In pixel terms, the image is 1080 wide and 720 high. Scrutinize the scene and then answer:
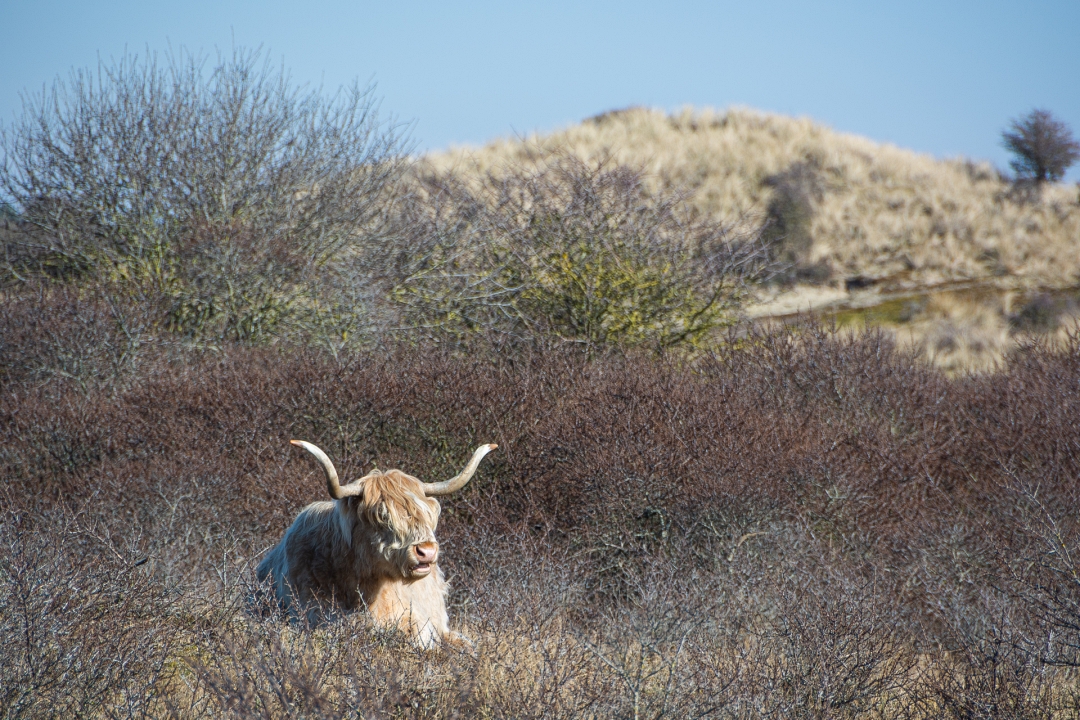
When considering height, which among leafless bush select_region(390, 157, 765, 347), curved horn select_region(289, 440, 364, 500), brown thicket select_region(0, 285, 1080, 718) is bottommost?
brown thicket select_region(0, 285, 1080, 718)

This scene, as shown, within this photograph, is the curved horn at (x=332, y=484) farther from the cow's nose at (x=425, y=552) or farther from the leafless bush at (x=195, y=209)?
the leafless bush at (x=195, y=209)

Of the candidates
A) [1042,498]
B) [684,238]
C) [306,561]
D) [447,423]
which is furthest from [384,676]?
[684,238]

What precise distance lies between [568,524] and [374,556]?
3956 mm

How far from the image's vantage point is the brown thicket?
4.44 metres

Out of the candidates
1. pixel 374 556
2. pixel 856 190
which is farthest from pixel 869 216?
pixel 374 556

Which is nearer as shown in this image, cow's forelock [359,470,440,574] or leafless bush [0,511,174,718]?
leafless bush [0,511,174,718]

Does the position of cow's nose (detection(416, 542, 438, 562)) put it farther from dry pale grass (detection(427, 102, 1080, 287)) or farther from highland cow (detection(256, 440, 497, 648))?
dry pale grass (detection(427, 102, 1080, 287))

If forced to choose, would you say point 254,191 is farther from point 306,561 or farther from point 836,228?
point 836,228

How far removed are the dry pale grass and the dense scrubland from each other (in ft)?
36.1

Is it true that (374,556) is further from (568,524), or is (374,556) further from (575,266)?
(575,266)

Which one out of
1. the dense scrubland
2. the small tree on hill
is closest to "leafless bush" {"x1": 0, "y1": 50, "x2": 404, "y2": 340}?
the dense scrubland

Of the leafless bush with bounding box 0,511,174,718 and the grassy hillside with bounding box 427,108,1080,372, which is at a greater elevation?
the grassy hillside with bounding box 427,108,1080,372

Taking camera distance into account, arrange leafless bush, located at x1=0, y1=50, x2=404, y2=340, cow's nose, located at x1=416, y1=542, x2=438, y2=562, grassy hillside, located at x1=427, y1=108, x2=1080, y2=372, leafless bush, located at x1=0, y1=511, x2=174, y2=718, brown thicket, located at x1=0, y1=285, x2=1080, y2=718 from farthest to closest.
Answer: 1. grassy hillside, located at x1=427, y1=108, x2=1080, y2=372
2. leafless bush, located at x1=0, y1=50, x2=404, y2=340
3. cow's nose, located at x1=416, y1=542, x2=438, y2=562
4. brown thicket, located at x1=0, y1=285, x2=1080, y2=718
5. leafless bush, located at x1=0, y1=511, x2=174, y2=718

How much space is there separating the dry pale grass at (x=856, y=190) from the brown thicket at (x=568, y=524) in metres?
15.0
